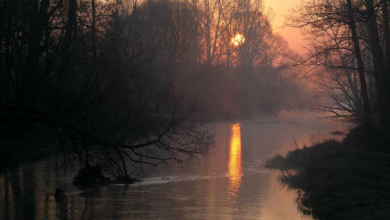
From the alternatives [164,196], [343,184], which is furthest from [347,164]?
[164,196]

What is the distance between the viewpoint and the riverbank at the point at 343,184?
461 inches

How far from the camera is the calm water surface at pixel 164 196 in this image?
524 inches

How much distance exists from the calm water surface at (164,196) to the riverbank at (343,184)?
58 cm

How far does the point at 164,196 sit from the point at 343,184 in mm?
5370

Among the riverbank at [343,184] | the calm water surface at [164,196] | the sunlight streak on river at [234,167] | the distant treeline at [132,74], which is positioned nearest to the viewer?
the riverbank at [343,184]

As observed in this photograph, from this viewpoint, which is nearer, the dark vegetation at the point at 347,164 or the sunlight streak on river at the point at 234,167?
the dark vegetation at the point at 347,164

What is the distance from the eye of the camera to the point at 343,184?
14188 mm

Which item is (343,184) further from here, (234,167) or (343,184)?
(234,167)

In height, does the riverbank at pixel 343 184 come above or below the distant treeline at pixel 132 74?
below

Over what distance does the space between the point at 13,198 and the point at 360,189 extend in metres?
9.66

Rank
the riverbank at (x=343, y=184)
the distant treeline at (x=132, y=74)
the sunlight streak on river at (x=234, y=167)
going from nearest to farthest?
the riverbank at (x=343, y=184)
the distant treeline at (x=132, y=74)
the sunlight streak on river at (x=234, y=167)

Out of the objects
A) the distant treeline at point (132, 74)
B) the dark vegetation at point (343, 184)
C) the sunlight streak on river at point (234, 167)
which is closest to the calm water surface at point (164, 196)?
the sunlight streak on river at point (234, 167)

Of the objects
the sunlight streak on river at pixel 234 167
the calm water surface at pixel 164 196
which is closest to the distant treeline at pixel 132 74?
the calm water surface at pixel 164 196

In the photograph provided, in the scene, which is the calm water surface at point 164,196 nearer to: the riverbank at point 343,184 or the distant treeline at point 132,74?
the riverbank at point 343,184
